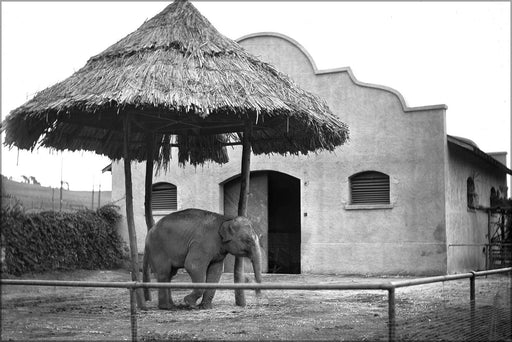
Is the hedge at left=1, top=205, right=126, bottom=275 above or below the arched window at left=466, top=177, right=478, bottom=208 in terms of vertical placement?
below

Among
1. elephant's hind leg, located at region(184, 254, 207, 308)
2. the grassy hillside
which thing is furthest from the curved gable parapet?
elephant's hind leg, located at region(184, 254, 207, 308)

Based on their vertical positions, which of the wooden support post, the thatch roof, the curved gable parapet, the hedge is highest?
the curved gable parapet

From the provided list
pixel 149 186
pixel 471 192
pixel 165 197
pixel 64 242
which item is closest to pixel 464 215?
pixel 471 192

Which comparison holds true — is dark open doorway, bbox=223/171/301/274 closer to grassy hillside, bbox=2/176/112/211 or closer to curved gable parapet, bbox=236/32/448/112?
curved gable parapet, bbox=236/32/448/112

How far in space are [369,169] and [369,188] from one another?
0.54 metres

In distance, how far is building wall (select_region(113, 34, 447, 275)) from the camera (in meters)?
18.1

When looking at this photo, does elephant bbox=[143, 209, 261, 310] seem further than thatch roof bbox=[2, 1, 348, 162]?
Yes

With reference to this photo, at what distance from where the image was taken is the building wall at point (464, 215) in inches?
727

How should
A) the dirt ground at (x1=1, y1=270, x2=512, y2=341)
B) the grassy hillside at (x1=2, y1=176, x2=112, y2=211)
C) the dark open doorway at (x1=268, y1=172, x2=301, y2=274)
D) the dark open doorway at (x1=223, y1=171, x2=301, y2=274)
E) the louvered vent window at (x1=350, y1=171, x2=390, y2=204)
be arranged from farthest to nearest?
the dark open doorway at (x1=268, y1=172, x2=301, y2=274) < the dark open doorway at (x1=223, y1=171, x2=301, y2=274) < the grassy hillside at (x1=2, y1=176, x2=112, y2=211) < the louvered vent window at (x1=350, y1=171, x2=390, y2=204) < the dirt ground at (x1=1, y1=270, x2=512, y2=341)

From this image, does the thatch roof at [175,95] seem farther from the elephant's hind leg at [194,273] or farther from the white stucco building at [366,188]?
the white stucco building at [366,188]

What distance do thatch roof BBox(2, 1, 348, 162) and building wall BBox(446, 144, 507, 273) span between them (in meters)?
7.03

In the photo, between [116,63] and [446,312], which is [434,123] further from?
[446,312]

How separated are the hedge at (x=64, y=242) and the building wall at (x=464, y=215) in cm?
972

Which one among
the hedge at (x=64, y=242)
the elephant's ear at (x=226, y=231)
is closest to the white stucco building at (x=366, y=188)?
the hedge at (x=64, y=242)
